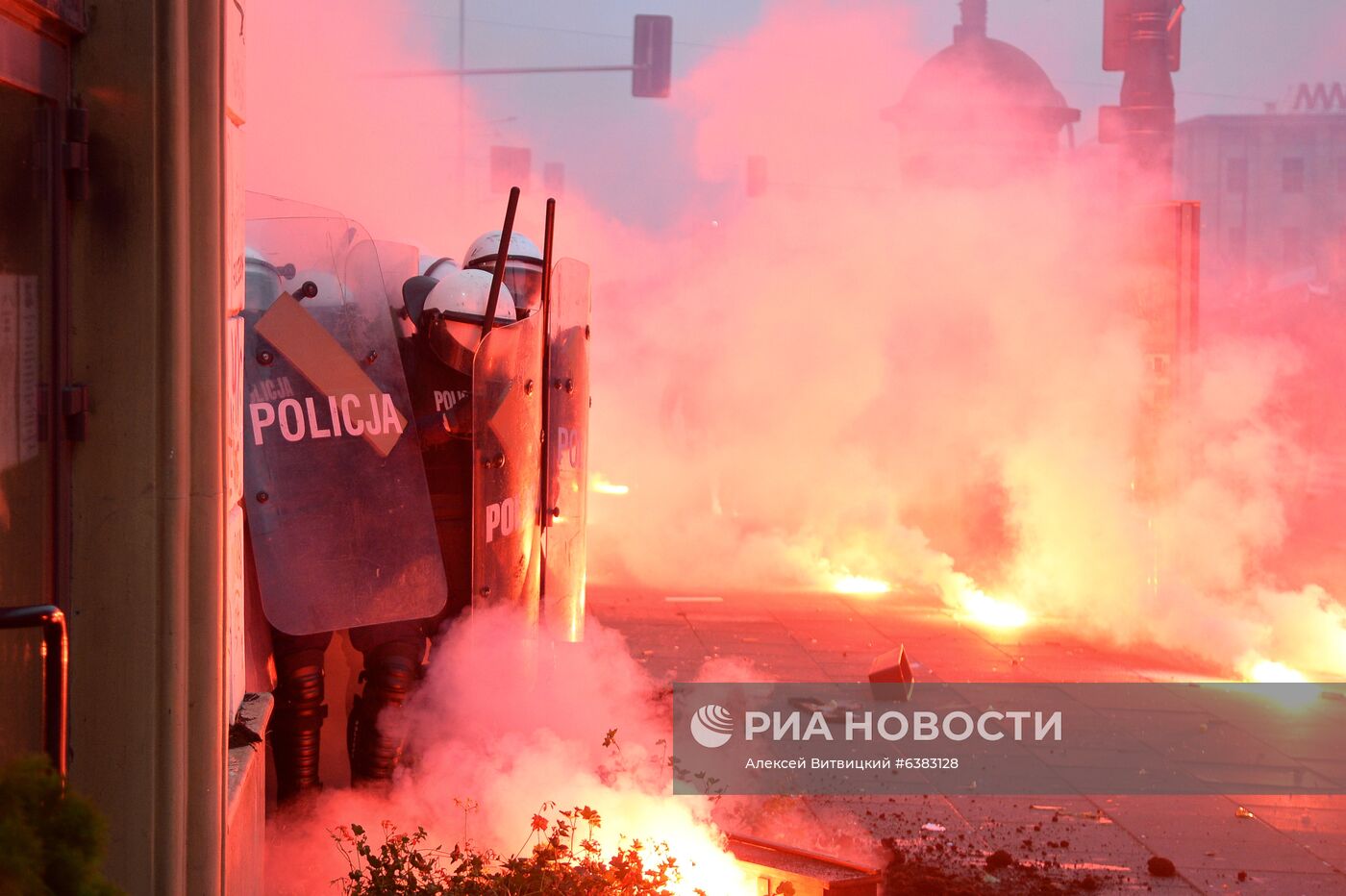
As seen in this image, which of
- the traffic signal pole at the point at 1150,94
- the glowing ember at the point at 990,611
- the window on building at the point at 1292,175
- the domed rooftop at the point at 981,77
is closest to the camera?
the glowing ember at the point at 990,611

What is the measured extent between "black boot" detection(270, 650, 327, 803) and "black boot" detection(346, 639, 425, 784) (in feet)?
0.65

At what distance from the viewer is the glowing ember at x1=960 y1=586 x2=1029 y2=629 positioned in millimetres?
11227

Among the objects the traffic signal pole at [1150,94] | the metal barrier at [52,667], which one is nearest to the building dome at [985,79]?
the traffic signal pole at [1150,94]

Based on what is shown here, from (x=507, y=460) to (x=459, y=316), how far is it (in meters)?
0.60

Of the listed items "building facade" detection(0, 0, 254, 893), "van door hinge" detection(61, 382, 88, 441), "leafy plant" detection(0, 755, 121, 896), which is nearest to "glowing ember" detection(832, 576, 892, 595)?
"building facade" detection(0, 0, 254, 893)

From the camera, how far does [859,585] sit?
13.4 meters

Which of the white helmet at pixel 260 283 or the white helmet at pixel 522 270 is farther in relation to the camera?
the white helmet at pixel 522 270

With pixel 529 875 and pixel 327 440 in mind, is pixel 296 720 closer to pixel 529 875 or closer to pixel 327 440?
pixel 327 440

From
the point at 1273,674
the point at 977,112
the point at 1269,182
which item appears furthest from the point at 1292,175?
the point at 1273,674

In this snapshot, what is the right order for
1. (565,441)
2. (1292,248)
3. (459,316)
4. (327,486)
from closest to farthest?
1. (327,486)
2. (459,316)
3. (565,441)
4. (1292,248)

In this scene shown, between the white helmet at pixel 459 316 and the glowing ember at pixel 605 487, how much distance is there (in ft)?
51.2

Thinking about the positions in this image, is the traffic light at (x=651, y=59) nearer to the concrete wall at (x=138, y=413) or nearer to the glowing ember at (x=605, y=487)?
the glowing ember at (x=605, y=487)

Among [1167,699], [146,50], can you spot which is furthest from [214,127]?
[1167,699]

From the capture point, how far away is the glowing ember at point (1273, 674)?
29.2ft
